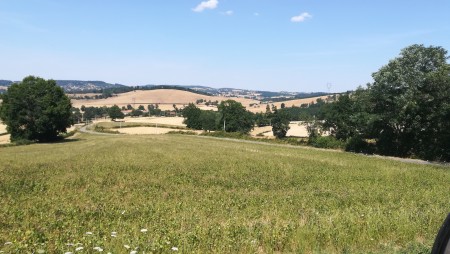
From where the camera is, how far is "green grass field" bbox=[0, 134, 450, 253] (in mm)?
8328

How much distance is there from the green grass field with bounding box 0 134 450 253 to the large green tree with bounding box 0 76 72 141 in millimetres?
53248

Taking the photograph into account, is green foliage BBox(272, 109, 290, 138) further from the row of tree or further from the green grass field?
the green grass field

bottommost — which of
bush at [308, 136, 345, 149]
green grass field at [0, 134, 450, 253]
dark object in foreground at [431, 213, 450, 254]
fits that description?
bush at [308, 136, 345, 149]

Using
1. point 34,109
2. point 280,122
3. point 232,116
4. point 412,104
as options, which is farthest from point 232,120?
point 412,104

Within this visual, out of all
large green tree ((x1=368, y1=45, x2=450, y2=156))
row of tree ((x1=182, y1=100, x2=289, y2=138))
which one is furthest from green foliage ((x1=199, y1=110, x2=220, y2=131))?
large green tree ((x1=368, y1=45, x2=450, y2=156))

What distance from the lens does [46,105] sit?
74.1 meters

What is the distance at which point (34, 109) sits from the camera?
244ft

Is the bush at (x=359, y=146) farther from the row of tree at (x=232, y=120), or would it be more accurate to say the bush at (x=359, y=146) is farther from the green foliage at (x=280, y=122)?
the green foliage at (x=280, y=122)

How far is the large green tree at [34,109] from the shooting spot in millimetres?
73938

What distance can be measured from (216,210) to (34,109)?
7414 centimetres

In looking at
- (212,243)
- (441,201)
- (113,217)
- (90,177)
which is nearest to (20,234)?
(113,217)

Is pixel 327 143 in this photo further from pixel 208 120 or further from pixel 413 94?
pixel 208 120

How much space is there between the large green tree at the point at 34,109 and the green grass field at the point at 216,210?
53248mm

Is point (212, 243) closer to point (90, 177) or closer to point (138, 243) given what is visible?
point (138, 243)
